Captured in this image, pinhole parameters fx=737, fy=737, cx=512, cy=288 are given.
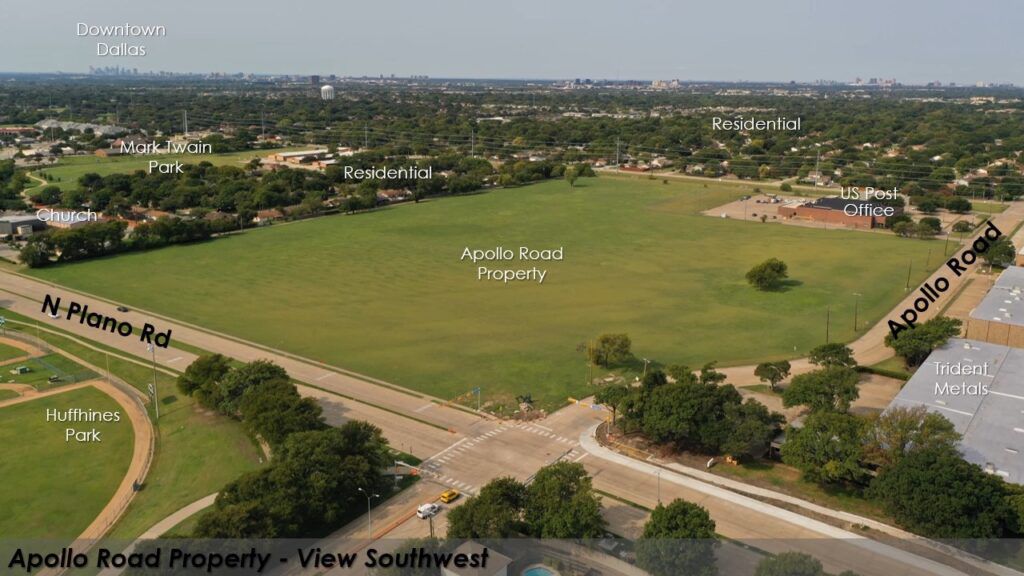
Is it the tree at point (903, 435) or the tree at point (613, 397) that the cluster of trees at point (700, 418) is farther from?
the tree at point (903, 435)

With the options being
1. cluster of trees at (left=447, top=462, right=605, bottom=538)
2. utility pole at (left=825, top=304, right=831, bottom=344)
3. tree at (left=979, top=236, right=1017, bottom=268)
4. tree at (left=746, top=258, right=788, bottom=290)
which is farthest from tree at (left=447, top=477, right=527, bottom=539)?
tree at (left=979, top=236, right=1017, bottom=268)

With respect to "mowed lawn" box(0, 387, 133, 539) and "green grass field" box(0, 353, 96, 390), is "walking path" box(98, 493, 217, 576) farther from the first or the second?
"green grass field" box(0, 353, 96, 390)

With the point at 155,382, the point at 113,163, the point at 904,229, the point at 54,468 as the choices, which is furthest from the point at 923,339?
the point at 113,163

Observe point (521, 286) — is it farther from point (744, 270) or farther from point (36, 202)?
point (36, 202)

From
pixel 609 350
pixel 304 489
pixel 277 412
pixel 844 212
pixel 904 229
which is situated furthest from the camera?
pixel 844 212

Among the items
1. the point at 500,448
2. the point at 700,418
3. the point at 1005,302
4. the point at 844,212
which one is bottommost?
the point at 500,448

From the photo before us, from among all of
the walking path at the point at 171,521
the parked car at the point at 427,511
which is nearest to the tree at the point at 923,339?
the parked car at the point at 427,511

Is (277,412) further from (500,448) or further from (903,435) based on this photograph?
(903,435)
